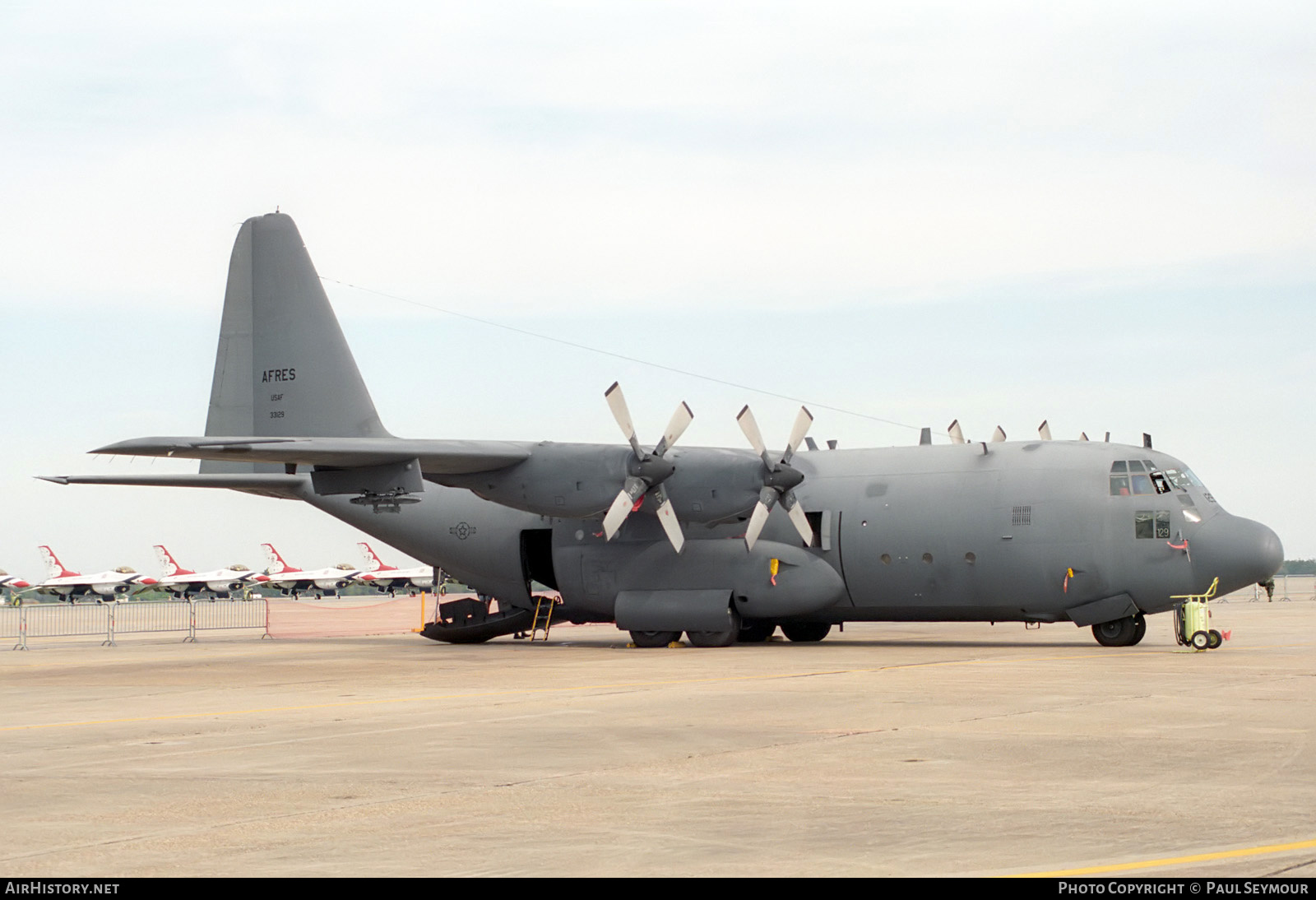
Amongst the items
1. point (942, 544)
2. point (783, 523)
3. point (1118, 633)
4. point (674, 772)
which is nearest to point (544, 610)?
point (783, 523)

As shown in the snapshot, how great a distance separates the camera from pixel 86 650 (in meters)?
32.5

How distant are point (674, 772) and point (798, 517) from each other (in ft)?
58.3

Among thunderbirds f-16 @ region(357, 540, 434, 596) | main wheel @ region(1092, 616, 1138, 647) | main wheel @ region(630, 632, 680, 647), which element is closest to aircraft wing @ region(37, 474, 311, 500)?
main wheel @ region(630, 632, 680, 647)

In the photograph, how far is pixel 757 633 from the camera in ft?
103

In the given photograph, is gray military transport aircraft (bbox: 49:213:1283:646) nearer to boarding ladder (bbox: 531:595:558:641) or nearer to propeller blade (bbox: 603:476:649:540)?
propeller blade (bbox: 603:476:649:540)

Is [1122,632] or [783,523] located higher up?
[783,523]

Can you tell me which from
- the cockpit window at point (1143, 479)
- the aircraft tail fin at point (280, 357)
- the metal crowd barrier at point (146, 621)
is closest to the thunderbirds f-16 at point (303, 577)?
the metal crowd barrier at point (146, 621)

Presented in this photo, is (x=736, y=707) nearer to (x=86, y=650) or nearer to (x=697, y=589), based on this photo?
(x=697, y=589)

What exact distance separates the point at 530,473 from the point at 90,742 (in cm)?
1545

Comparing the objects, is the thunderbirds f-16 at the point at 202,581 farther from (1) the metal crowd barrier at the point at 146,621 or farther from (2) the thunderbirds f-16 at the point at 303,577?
(1) the metal crowd barrier at the point at 146,621

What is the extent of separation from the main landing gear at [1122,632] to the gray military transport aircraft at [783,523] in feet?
0.12

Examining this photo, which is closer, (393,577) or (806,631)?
(806,631)

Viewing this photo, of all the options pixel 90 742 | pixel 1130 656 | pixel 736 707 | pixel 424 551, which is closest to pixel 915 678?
pixel 736 707

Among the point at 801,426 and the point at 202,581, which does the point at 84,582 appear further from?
the point at 801,426
